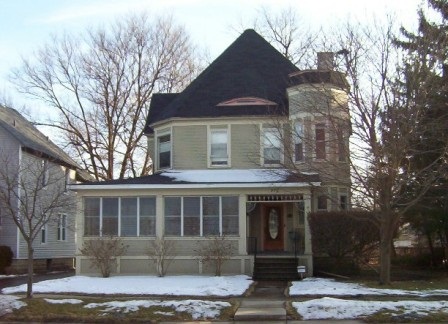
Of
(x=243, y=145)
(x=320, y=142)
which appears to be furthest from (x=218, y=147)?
(x=320, y=142)

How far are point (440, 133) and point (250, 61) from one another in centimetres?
1117

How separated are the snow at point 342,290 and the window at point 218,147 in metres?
7.98

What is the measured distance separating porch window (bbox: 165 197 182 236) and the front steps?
11.2 ft

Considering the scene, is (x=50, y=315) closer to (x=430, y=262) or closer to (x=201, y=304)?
(x=201, y=304)

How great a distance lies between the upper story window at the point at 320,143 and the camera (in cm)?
1989

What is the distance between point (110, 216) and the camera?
23812mm

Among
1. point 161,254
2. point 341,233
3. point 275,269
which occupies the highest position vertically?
point 341,233

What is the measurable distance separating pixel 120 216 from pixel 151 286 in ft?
16.7

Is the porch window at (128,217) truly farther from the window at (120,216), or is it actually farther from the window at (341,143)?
the window at (341,143)

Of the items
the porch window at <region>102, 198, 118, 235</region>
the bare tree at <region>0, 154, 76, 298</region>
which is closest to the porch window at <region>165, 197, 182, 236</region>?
the porch window at <region>102, 198, 118, 235</region>

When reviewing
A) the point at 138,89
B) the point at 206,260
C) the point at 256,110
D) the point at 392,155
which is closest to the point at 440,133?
the point at 392,155

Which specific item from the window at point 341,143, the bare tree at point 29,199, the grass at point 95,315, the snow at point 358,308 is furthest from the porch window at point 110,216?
the snow at point 358,308

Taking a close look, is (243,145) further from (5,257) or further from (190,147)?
(5,257)

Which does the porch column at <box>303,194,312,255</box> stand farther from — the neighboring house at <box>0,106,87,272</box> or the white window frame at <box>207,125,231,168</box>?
the neighboring house at <box>0,106,87,272</box>
